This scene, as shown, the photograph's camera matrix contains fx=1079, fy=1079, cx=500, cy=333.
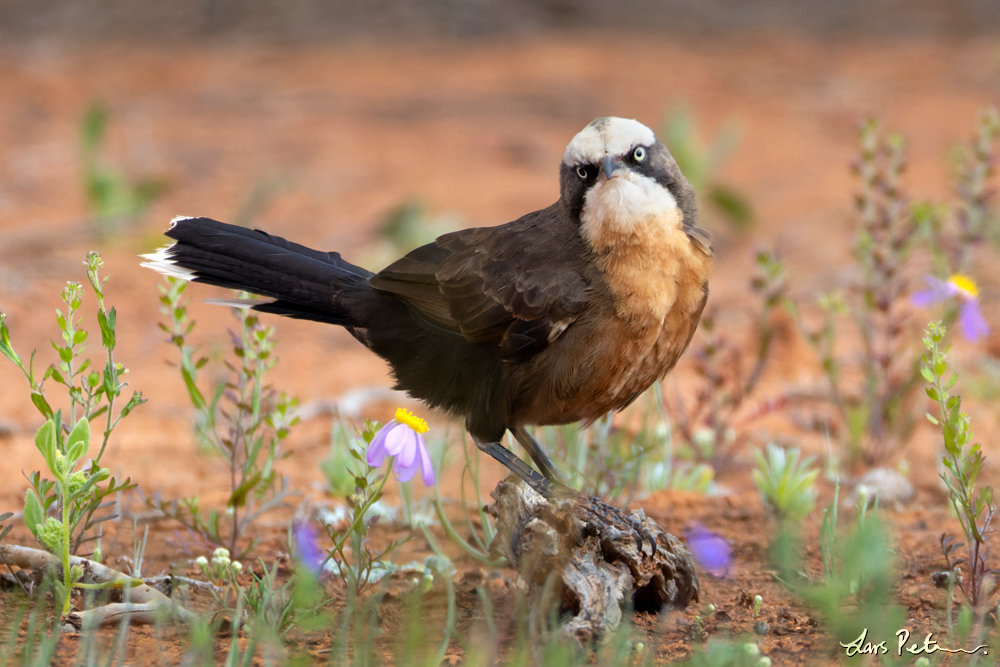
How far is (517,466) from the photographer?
11.1ft

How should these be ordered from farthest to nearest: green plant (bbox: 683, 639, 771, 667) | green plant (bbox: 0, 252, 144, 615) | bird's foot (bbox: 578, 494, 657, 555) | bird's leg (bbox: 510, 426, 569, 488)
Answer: bird's leg (bbox: 510, 426, 569, 488), bird's foot (bbox: 578, 494, 657, 555), green plant (bbox: 0, 252, 144, 615), green plant (bbox: 683, 639, 771, 667)

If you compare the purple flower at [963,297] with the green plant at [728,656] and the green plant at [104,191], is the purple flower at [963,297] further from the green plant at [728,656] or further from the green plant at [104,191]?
the green plant at [104,191]

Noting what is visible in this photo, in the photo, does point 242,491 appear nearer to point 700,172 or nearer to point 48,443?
point 48,443

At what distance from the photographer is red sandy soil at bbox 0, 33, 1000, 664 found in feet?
12.4

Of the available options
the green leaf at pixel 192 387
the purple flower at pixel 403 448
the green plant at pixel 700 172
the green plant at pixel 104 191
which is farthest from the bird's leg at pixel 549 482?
the green plant at pixel 104 191

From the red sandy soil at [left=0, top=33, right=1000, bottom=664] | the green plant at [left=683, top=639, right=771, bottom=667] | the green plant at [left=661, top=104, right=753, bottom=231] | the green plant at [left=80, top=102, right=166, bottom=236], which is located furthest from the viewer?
the green plant at [left=661, top=104, right=753, bottom=231]

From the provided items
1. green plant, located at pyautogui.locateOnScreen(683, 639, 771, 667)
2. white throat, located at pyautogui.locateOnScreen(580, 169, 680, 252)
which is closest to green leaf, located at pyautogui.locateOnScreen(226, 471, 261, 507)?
white throat, located at pyautogui.locateOnScreen(580, 169, 680, 252)

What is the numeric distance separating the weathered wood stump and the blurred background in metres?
1.68

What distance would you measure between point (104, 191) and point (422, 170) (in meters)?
2.97

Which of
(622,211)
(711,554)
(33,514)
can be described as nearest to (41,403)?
(33,514)

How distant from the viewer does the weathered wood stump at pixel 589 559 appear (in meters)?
2.69

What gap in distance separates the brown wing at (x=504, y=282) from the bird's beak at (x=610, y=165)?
23cm

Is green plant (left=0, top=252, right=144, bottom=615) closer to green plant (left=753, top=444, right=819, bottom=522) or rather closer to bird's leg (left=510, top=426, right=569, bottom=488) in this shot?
bird's leg (left=510, top=426, right=569, bottom=488)

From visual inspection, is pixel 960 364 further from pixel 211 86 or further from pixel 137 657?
pixel 211 86
